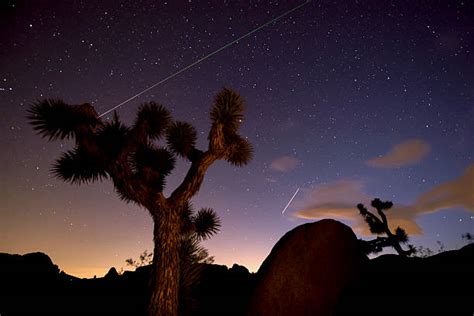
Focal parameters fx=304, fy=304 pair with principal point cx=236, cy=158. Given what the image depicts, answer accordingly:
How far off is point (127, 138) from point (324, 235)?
15.7 feet

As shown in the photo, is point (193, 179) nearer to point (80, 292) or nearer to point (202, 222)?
point (202, 222)

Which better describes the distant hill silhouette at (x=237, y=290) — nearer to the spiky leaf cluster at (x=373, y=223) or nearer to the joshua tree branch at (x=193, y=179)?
the joshua tree branch at (x=193, y=179)

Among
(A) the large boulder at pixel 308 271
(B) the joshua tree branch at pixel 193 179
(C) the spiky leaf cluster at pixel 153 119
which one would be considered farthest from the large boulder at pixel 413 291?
(C) the spiky leaf cluster at pixel 153 119

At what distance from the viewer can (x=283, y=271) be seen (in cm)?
525

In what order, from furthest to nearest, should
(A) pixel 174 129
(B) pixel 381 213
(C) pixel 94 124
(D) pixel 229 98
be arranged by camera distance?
(B) pixel 381 213, (A) pixel 174 129, (D) pixel 229 98, (C) pixel 94 124

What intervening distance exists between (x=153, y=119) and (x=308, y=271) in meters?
5.42

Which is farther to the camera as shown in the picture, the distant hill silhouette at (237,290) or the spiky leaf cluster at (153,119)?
the spiky leaf cluster at (153,119)

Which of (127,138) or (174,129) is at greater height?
(174,129)

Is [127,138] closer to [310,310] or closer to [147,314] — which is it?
[147,314]

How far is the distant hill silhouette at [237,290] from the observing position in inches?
198

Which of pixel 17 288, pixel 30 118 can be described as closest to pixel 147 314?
pixel 30 118

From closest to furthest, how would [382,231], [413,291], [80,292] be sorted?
[413,291]
[80,292]
[382,231]

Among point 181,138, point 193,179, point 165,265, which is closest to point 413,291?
point 165,265

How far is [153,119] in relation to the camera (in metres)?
8.15
